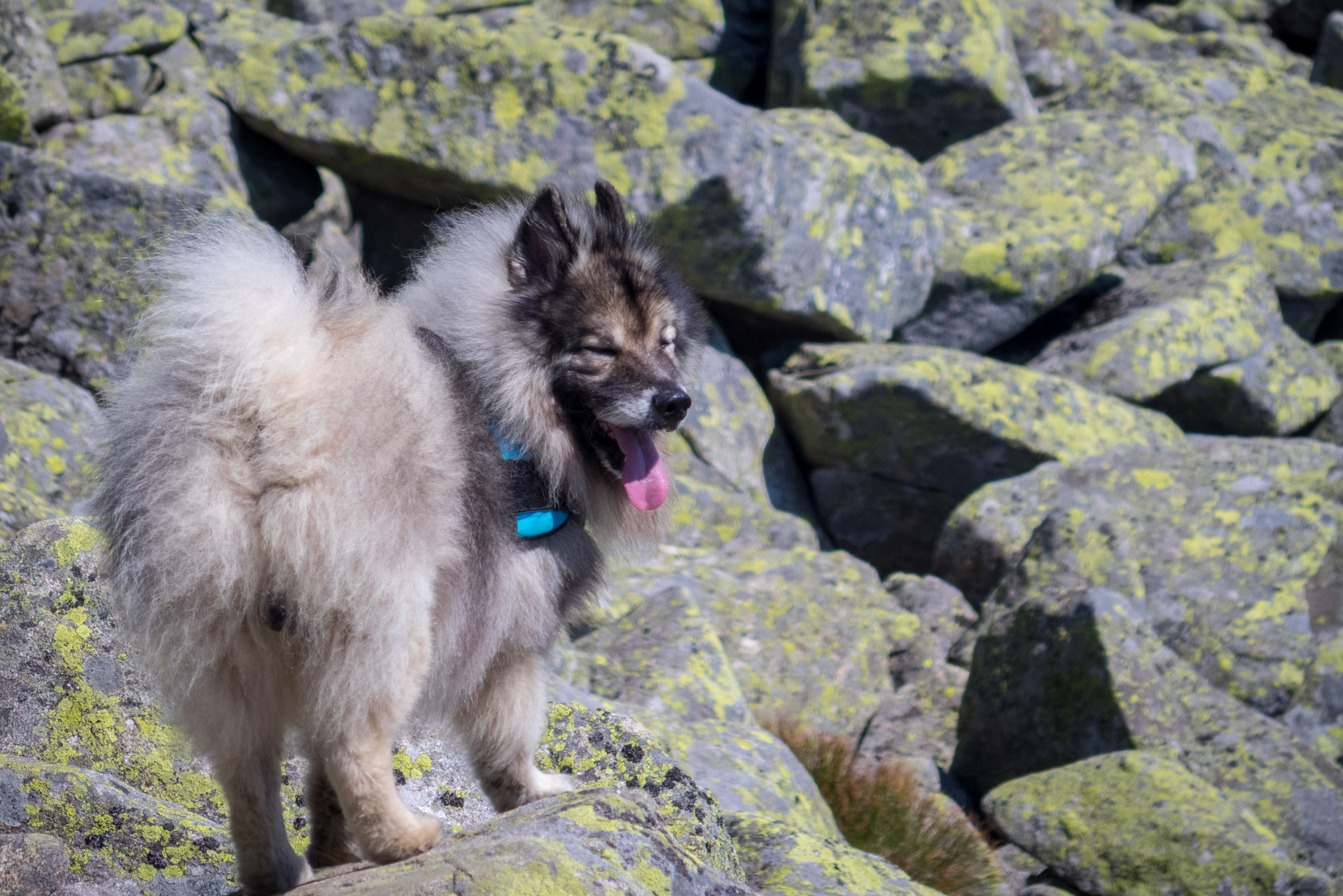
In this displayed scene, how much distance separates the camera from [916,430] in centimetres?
1063

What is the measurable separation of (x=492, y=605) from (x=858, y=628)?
5.82 metres

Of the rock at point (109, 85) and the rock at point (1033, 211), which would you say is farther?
the rock at point (1033, 211)

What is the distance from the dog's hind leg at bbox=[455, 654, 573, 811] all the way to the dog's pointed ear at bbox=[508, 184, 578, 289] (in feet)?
4.35

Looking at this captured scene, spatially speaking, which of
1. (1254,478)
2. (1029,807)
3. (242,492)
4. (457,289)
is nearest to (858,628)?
(1029,807)

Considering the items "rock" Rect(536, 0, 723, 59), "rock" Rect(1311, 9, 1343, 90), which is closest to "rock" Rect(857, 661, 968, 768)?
"rock" Rect(536, 0, 723, 59)

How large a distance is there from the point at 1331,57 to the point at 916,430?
1268cm

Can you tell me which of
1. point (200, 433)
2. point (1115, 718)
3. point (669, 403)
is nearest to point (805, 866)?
point (669, 403)

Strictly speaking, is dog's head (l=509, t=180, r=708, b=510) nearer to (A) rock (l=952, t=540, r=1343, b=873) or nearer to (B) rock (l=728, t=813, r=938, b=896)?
(B) rock (l=728, t=813, r=938, b=896)

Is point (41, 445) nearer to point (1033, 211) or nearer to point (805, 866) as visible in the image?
point (805, 866)

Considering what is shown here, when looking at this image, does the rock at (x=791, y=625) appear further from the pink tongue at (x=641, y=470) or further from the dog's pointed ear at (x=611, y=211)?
the dog's pointed ear at (x=611, y=211)

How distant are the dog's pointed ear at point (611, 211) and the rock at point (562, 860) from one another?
1947 millimetres

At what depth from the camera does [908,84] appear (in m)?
13.2

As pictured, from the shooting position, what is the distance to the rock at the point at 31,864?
2.85 metres

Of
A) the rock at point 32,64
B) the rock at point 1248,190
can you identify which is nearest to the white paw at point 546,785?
the rock at point 32,64
